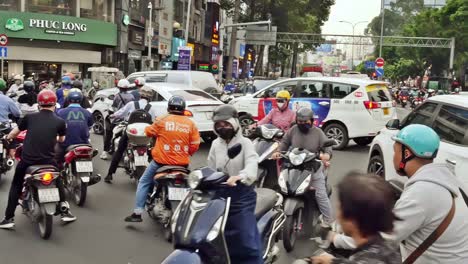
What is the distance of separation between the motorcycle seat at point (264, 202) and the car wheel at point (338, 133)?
8930mm

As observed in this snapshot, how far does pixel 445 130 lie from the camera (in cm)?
614

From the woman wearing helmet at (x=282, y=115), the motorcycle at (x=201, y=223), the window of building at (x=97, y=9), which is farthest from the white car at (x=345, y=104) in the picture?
the window of building at (x=97, y=9)

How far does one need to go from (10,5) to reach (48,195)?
26.4m

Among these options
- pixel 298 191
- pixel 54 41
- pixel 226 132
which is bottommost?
pixel 298 191

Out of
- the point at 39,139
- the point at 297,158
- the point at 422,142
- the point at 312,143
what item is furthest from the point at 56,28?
the point at 422,142

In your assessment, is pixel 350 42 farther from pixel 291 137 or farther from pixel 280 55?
pixel 291 137

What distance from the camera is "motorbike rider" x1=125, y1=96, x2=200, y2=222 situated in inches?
242

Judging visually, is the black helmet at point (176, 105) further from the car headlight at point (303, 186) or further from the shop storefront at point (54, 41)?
the shop storefront at point (54, 41)

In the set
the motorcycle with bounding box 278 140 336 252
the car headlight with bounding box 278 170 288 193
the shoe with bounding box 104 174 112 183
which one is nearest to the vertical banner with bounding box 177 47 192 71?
the shoe with bounding box 104 174 112 183

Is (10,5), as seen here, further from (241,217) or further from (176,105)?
(241,217)

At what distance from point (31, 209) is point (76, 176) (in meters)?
1.19

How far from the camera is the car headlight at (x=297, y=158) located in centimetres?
582

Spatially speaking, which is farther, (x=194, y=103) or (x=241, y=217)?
(x=194, y=103)

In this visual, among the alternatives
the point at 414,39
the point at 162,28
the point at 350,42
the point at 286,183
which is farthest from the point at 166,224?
the point at 350,42
